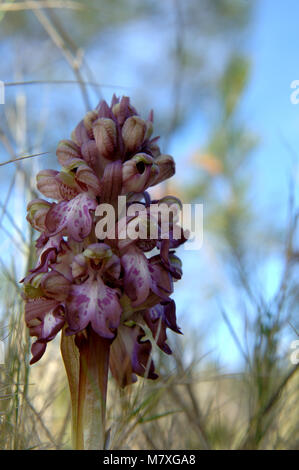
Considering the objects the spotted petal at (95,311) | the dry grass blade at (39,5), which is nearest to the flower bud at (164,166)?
the spotted petal at (95,311)

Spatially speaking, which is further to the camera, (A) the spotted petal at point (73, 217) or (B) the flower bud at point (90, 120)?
(B) the flower bud at point (90, 120)

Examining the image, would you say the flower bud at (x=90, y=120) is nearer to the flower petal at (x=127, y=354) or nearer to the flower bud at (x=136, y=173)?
the flower bud at (x=136, y=173)

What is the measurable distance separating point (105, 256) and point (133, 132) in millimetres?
230

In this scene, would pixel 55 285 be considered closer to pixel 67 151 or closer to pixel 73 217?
pixel 73 217

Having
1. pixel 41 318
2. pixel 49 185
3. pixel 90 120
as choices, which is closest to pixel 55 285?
pixel 41 318

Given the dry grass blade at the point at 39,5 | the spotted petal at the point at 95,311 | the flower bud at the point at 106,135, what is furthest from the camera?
the dry grass blade at the point at 39,5

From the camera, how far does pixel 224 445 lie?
125 centimetres

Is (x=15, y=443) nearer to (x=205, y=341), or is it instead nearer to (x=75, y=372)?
(x=75, y=372)

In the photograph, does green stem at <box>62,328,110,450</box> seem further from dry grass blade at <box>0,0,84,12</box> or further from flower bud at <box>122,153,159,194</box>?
dry grass blade at <box>0,0,84,12</box>

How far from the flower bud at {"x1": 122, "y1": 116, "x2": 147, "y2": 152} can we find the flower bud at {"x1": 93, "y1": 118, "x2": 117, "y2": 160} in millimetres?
25

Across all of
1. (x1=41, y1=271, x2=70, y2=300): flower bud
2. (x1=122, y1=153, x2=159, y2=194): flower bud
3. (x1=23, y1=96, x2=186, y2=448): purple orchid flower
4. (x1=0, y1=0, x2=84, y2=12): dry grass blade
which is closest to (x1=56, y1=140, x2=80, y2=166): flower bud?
(x1=23, y1=96, x2=186, y2=448): purple orchid flower

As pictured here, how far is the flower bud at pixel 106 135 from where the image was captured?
0.82 meters
